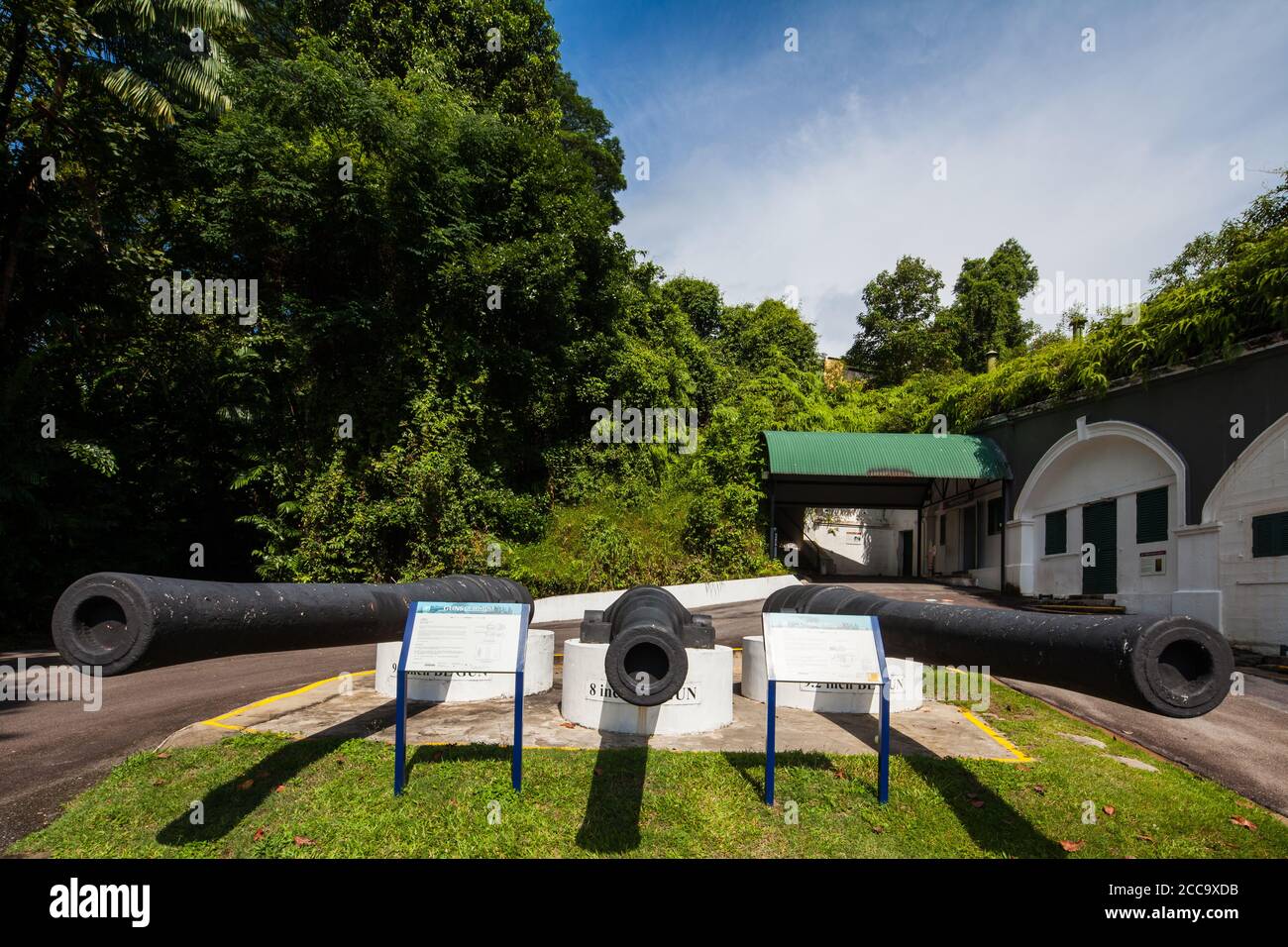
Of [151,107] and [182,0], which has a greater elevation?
[182,0]

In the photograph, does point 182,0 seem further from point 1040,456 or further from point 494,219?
point 1040,456

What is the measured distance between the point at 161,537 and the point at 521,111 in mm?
15852

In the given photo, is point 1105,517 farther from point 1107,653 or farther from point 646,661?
point 646,661

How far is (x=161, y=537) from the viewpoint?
14.9 metres

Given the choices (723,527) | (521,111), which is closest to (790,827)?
(723,527)

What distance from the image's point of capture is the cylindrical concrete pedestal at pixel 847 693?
6.93 metres

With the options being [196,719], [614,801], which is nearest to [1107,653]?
[614,801]

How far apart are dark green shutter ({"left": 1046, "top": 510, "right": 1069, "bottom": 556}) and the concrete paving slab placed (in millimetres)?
10619

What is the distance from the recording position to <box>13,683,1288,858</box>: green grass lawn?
3.87 metres

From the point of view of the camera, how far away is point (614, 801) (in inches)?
173

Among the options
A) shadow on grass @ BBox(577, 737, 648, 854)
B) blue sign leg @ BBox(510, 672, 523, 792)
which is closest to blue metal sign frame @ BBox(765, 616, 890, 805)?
shadow on grass @ BBox(577, 737, 648, 854)

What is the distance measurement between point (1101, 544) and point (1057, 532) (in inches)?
56.3

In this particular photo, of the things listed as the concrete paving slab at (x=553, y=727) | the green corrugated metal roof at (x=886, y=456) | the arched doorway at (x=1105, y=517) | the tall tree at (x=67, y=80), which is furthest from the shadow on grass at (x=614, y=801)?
the tall tree at (x=67, y=80)

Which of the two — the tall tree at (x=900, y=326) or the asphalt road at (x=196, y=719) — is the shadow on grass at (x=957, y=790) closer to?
the asphalt road at (x=196, y=719)
